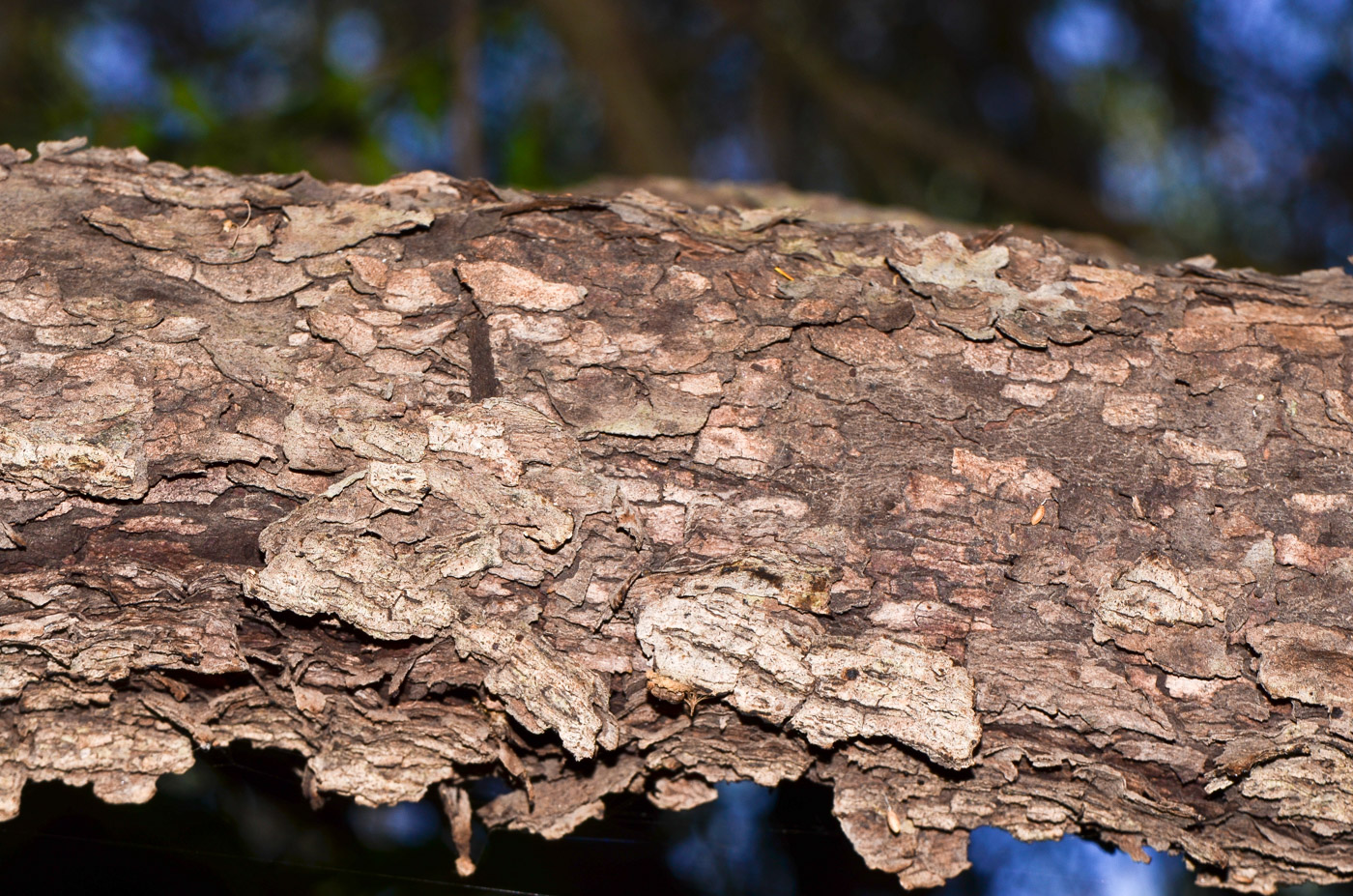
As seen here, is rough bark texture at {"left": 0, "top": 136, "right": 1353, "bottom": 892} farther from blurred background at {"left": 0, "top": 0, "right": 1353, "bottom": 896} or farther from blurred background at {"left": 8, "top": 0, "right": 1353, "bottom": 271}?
blurred background at {"left": 8, "top": 0, "right": 1353, "bottom": 271}

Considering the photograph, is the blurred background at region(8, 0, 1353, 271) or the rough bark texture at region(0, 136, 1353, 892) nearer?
the rough bark texture at region(0, 136, 1353, 892)

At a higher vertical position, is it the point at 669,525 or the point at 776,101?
the point at 776,101

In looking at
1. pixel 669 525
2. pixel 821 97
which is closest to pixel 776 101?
pixel 821 97

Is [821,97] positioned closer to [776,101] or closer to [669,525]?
[776,101]

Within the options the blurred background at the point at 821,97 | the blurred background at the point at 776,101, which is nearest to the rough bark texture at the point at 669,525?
the blurred background at the point at 776,101

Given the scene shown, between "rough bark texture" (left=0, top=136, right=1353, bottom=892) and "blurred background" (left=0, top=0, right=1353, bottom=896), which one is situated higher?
"blurred background" (left=0, top=0, right=1353, bottom=896)

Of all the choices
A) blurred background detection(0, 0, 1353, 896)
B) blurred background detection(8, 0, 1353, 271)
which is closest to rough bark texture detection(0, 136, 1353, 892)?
blurred background detection(0, 0, 1353, 896)
